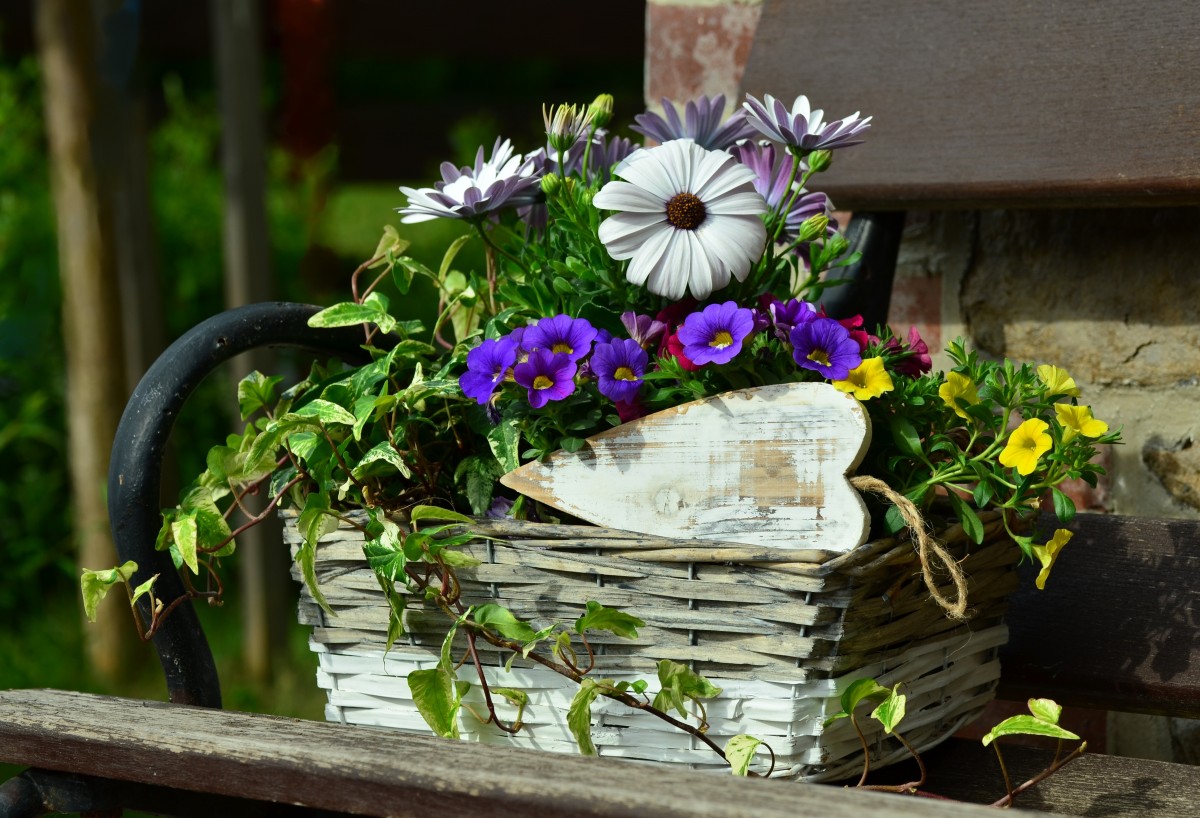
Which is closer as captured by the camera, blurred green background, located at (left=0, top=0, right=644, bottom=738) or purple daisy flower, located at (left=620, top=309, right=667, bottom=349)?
purple daisy flower, located at (left=620, top=309, right=667, bottom=349)

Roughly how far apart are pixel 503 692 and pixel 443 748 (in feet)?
0.33

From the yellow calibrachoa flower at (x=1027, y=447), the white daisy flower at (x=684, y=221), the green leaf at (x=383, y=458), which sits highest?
the white daisy flower at (x=684, y=221)

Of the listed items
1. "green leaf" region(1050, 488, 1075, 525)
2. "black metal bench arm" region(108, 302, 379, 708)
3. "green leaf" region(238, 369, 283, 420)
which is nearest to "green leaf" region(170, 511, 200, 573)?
"black metal bench arm" region(108, 302, 379, 708)

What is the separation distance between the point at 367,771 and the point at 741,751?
22 cm

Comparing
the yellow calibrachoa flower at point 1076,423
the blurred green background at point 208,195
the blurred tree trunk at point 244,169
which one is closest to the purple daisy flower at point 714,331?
the yellow calibrachoa flower at point 1076,423

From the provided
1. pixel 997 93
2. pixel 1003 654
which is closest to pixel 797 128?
pixel 997 93

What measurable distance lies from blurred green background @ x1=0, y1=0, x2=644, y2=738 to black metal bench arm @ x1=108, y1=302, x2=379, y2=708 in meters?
1.79

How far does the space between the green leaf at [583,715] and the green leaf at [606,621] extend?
0.11 ft

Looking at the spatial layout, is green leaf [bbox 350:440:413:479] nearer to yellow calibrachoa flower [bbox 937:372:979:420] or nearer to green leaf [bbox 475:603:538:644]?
green leaf [bbox 475:603:538:644]

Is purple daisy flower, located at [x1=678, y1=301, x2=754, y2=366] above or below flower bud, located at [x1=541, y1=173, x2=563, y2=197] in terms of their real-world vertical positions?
below

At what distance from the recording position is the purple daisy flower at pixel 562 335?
0.76m

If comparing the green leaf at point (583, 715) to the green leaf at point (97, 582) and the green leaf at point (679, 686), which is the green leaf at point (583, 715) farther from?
the green leaf at point (97, 582)

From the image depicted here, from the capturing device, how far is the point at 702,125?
902mm

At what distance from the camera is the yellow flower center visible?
736 millimetres
